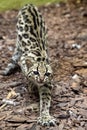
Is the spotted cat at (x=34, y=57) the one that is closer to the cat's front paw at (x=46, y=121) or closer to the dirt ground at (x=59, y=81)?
the cat's front paw at (x=46, y=121)

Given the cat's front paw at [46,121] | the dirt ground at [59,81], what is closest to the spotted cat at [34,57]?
the cat's front paw at [46,121]

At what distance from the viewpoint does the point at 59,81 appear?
5.75 m

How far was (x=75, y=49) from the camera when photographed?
706 cm

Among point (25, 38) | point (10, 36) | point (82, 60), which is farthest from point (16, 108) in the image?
point (10, 36)

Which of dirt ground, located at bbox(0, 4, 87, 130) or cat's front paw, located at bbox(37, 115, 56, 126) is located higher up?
dirt ground, located at bbox(0, 4, 87, 130)

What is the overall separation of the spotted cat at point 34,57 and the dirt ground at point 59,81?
11 centimetres

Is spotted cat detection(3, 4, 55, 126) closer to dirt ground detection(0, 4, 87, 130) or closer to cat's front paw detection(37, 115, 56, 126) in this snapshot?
cat's front paw detection(37, 115, 56, 126)

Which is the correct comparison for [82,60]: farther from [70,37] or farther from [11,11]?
[11,11]

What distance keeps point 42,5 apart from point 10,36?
2.20m

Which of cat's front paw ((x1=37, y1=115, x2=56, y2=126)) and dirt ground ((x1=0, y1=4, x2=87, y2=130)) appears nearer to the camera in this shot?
cat's front paw ((x1=37, y1=115, x2=56, y2=126))

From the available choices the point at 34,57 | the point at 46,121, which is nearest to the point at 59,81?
the point at 34,57

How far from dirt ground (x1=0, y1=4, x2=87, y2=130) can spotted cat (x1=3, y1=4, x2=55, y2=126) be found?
0.11m

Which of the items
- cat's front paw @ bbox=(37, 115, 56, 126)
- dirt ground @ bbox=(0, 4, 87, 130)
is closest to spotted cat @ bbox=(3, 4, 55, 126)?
cat's front paw @ bbox=(37, 115, 56, 126)

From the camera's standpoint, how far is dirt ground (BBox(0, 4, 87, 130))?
15.8 feet
